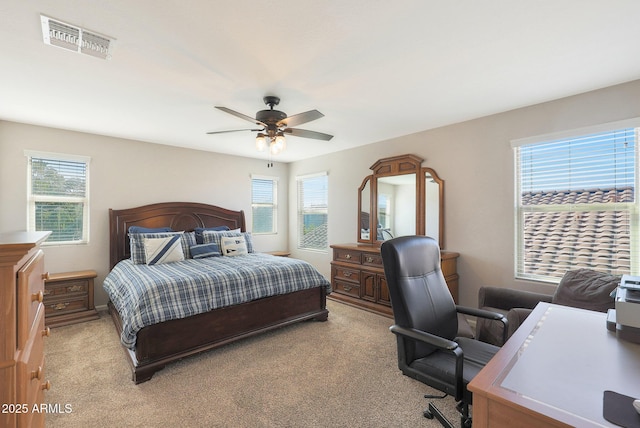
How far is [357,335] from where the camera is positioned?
129 inches

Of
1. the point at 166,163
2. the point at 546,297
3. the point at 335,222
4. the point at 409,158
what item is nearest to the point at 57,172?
the point at 166,163

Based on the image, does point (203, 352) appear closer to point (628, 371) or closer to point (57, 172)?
point (628, 371)

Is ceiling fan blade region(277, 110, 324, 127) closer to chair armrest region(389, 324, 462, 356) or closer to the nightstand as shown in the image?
chair armrest region(389, 324, 462, 356)

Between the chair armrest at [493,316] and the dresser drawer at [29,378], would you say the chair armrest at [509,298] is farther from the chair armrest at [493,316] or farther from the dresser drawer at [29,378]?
the dresser drawer at [29,378]

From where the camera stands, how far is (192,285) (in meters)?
2.79

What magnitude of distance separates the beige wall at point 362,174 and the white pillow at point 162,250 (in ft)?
3.26

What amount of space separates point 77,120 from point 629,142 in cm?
576

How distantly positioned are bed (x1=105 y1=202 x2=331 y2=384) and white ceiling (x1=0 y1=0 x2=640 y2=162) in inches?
62.6

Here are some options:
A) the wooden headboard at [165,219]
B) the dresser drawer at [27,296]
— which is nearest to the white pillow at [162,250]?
the wooden headboard at [165,219]

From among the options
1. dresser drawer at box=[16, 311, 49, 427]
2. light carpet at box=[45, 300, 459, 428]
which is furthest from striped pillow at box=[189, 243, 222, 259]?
dresser drawer at box=[16, 311, 49, 427]

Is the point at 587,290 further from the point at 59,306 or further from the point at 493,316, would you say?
the point at 59,306

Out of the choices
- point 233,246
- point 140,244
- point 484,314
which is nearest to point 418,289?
point 484,314

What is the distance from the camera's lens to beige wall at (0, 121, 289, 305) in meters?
3.64

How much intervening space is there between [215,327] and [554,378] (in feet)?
8.81
